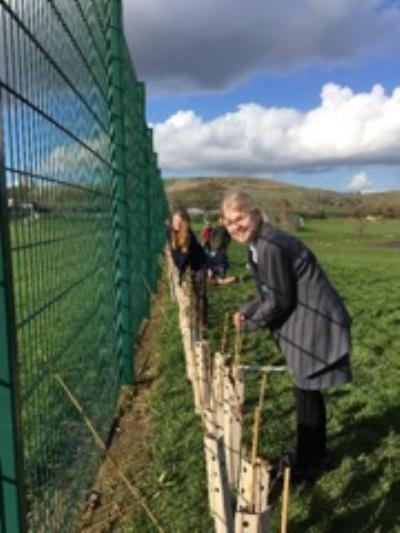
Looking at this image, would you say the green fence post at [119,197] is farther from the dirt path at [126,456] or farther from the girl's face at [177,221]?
the girl's face at [177,221]

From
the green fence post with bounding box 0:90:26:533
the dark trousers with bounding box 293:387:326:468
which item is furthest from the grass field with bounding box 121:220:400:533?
the green fence post with bounding box 0:90:26:533

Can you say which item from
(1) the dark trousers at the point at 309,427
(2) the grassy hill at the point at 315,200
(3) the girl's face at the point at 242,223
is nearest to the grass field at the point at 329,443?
(1) the dark trousers at the point at 309,427

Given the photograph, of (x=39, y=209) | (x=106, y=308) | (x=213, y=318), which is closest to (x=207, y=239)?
(x=213, y=318)

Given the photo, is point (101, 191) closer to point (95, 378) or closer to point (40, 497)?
point (95, 378)

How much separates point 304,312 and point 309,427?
703 millimetres

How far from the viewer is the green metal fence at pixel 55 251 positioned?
251 cm

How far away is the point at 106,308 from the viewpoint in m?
6.30

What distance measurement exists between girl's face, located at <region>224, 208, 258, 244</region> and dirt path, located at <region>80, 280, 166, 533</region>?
62.0 inches

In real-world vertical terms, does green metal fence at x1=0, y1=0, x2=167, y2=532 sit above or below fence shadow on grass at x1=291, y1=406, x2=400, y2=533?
above

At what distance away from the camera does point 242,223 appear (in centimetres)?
454

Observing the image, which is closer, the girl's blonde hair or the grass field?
the grass field

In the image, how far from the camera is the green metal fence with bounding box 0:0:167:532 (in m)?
2.51

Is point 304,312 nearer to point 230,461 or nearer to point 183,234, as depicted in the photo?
point 230,461

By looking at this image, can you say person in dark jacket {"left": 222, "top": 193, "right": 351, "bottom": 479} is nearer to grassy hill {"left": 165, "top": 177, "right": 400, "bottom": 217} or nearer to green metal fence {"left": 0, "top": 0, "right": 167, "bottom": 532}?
green metal fence {"left": 0, "top": 0, "right": 167, "bottom": 532}
